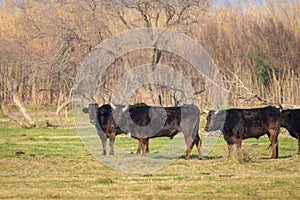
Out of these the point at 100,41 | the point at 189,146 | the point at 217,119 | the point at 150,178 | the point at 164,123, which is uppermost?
the point at 100,41

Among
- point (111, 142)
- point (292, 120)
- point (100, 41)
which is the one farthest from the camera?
point (100, 41)

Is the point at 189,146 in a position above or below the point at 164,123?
below

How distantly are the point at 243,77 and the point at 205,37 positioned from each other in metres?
7.42

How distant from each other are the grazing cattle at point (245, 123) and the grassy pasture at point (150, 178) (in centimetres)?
84

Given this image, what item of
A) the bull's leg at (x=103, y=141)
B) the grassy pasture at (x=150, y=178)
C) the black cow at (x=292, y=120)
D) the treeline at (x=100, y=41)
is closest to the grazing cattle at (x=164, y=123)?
the grassy pasture at (x=150, y=178)

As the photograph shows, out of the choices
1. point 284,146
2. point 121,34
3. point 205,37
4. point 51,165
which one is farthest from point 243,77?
point 51,165

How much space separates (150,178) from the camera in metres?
14.1

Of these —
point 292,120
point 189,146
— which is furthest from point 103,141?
point 292,120

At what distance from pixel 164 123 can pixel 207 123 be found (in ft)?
4.31

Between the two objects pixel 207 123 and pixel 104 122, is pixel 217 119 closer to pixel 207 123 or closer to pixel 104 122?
pixel 207 123

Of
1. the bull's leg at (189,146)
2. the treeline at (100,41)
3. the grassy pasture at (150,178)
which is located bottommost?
the grassy pasture at (150,178)

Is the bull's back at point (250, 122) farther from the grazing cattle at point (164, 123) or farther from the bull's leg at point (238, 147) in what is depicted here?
the grazing cattle at point (164, 123)

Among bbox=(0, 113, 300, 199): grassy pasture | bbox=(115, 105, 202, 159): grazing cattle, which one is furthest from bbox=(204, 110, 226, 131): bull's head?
bbox=(0, 113, 300, 199): grassy pasture

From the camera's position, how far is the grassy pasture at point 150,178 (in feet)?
38.8
